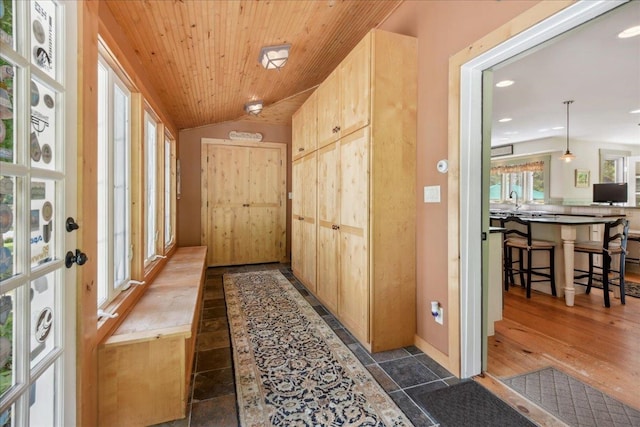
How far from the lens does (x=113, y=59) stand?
1.70 metres

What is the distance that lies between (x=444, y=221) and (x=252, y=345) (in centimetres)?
168

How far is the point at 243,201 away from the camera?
16.7 feet

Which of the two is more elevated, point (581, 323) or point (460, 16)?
point (460, 16)

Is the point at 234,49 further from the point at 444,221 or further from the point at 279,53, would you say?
the point at 444,221

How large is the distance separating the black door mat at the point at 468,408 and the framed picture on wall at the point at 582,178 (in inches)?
286

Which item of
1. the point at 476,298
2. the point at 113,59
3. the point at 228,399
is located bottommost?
the point at 228,399

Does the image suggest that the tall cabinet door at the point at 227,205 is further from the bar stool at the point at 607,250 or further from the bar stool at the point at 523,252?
the bar stool at the point at 607,250

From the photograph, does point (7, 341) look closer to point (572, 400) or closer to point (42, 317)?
point (42, 317)

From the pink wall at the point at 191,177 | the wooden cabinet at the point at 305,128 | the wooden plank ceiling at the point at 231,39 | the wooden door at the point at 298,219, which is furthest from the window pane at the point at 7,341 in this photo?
the pink wall at the point at 191,177

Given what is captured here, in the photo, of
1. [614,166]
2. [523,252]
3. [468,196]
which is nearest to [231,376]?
[468,196]

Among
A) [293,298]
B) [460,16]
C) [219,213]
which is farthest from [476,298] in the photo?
[219,213]

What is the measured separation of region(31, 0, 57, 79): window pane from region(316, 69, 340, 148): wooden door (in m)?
1.95

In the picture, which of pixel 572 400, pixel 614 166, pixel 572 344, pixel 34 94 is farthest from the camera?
pixel 614 166

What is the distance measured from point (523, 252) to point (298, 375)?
3359mm
